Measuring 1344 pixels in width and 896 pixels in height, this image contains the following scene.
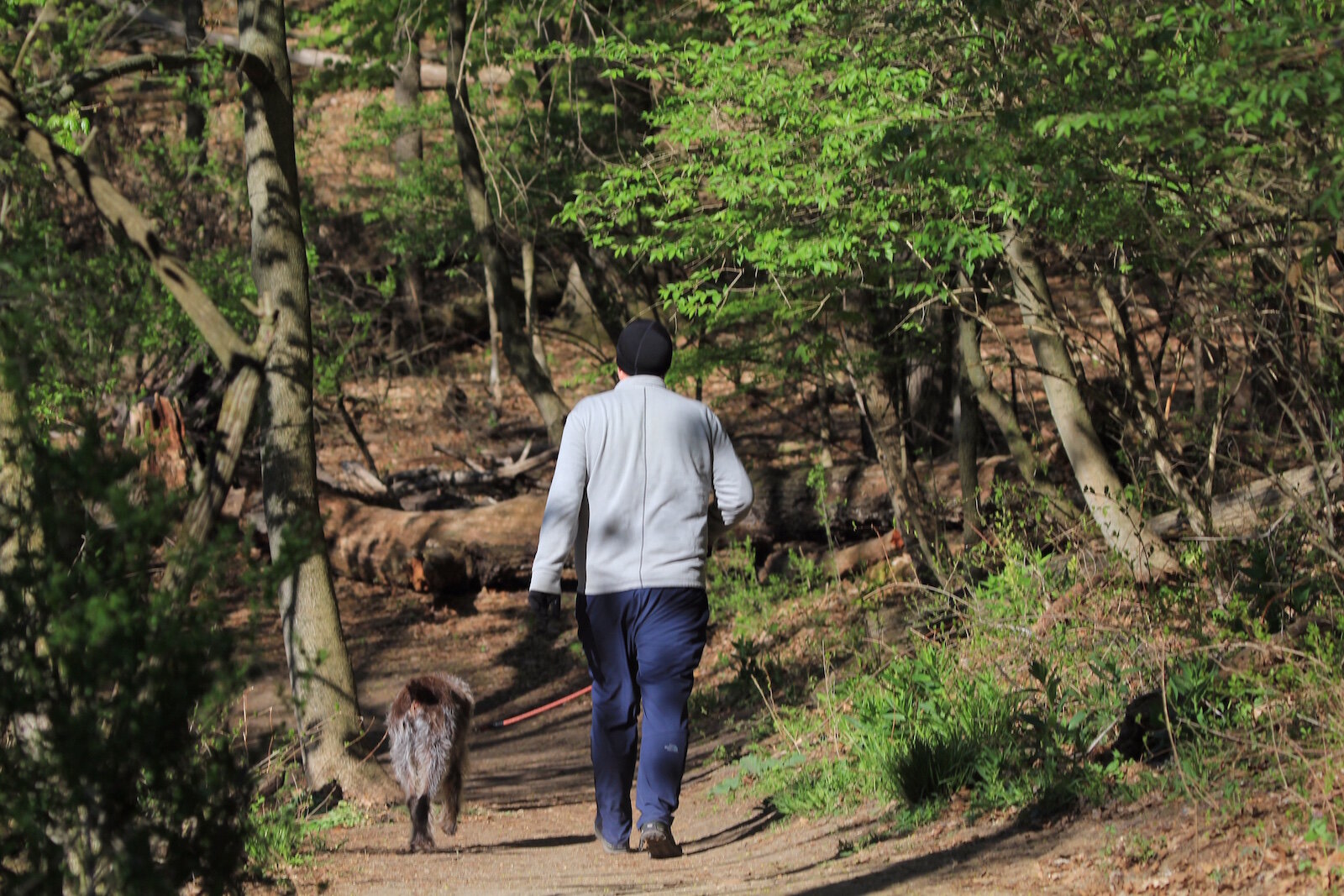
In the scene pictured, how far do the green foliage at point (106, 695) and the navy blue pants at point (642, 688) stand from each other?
7.63 feet

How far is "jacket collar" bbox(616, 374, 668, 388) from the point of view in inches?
219

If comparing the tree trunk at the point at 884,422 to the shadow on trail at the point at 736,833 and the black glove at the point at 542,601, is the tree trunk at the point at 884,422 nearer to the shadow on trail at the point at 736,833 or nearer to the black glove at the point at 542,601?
the shadow on trail at the point at 736,833

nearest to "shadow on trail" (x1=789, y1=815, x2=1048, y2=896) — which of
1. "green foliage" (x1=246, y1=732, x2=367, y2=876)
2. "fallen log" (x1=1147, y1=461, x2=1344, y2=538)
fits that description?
"green foliage" (x1=246, y1=732, x2=367, y2=876)

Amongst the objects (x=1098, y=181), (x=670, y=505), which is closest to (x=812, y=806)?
(x=670, y=505)

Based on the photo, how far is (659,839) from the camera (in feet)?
17.4

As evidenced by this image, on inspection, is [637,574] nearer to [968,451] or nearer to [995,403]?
[995,403]

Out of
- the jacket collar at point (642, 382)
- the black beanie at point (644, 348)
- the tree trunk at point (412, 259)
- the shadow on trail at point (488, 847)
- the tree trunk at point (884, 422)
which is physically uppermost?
the tree trunk at point (412, 259)

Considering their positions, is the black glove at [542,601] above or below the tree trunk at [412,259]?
below

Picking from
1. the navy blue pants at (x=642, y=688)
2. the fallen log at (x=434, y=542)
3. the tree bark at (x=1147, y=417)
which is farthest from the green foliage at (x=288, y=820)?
the fallen log at (x=434, y=542)

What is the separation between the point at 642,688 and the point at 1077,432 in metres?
4.77

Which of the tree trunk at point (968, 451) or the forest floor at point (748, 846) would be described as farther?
the tree trunk at point (968, 451)

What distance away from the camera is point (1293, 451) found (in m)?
7.36

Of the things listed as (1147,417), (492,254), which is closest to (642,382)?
(1147,417)

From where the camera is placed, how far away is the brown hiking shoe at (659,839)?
A: 5289 millimetres
